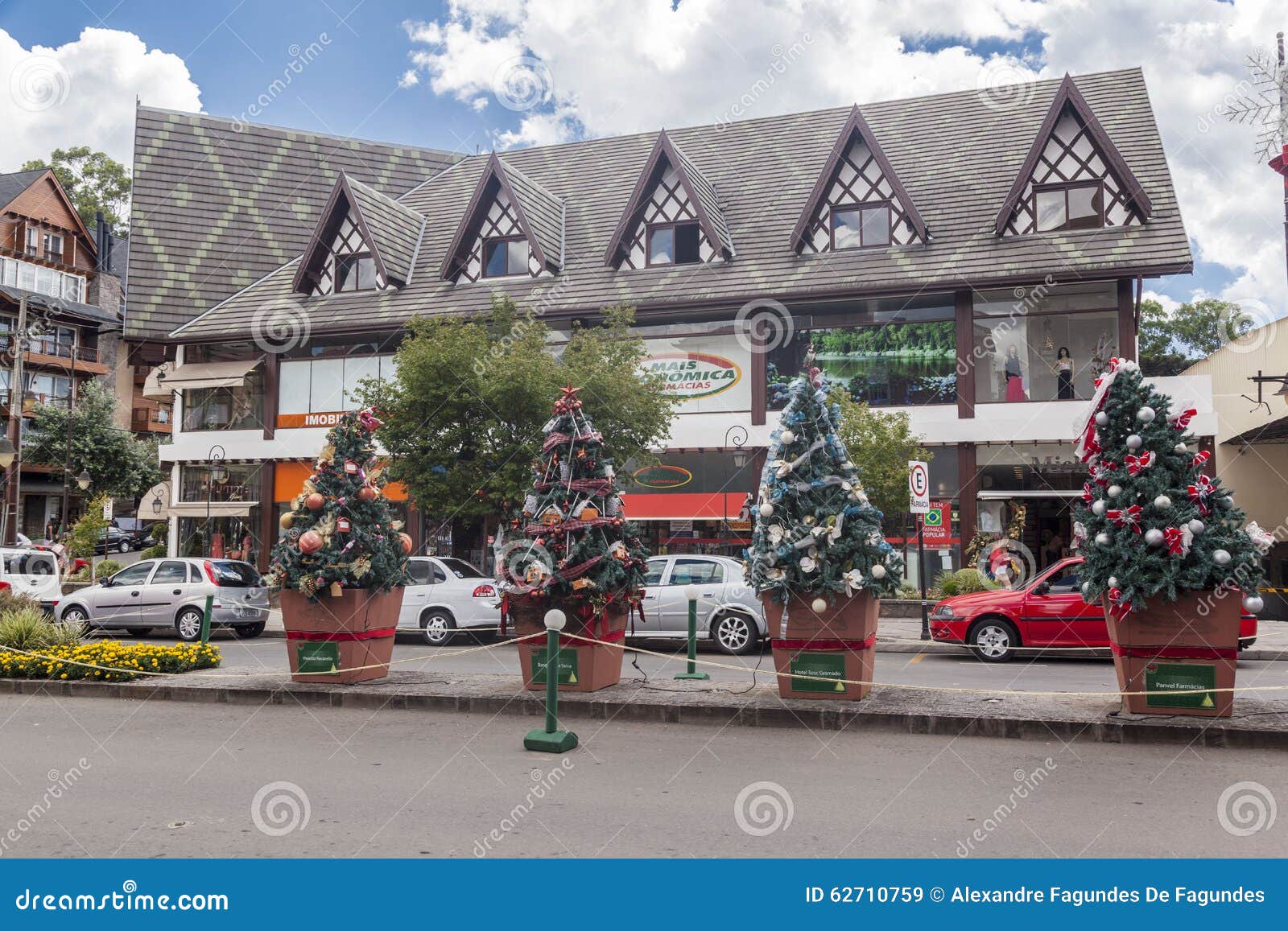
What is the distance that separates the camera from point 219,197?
3394 cm

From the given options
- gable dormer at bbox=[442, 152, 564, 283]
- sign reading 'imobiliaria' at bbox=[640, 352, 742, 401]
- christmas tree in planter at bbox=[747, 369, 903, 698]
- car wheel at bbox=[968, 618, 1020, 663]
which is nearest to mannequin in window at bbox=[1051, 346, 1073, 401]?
sign reading 'imobiliaria' at bbox=[640, 352, 742, 401]

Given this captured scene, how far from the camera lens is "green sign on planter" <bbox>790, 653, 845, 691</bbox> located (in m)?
9.87

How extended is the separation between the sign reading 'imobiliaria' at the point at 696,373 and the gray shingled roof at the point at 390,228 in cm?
832

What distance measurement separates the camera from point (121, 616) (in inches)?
749

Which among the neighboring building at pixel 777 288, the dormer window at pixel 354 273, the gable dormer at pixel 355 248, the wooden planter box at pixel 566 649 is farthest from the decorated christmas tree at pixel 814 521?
the dormer window at pixel 354 273

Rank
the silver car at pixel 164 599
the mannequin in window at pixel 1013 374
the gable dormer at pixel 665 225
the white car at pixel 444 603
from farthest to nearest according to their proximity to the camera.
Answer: the gable dormer at pixel 665 225
the mannequin in window at pixel 1013 374
the silver car at pixel 164 599
the white car at pixel 444 603

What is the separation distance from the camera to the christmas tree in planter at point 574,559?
10594 mm

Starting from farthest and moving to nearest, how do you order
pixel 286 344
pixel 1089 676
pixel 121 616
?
pixel 286 344 < pixel 121 616 < pixel 1089 676

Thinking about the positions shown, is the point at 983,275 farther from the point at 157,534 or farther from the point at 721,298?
the point at 157,534

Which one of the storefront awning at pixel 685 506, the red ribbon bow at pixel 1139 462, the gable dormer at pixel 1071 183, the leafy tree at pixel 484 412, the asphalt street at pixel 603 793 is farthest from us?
the storefront awning at pixel 685 506

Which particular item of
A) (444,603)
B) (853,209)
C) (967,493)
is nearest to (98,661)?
(444,603)

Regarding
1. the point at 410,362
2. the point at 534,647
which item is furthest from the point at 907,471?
the point at 534,647

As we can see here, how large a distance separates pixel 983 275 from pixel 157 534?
3310 centimetres

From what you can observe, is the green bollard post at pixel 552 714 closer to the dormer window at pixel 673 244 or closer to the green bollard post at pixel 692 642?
the green bollard post at pixel 692 642
